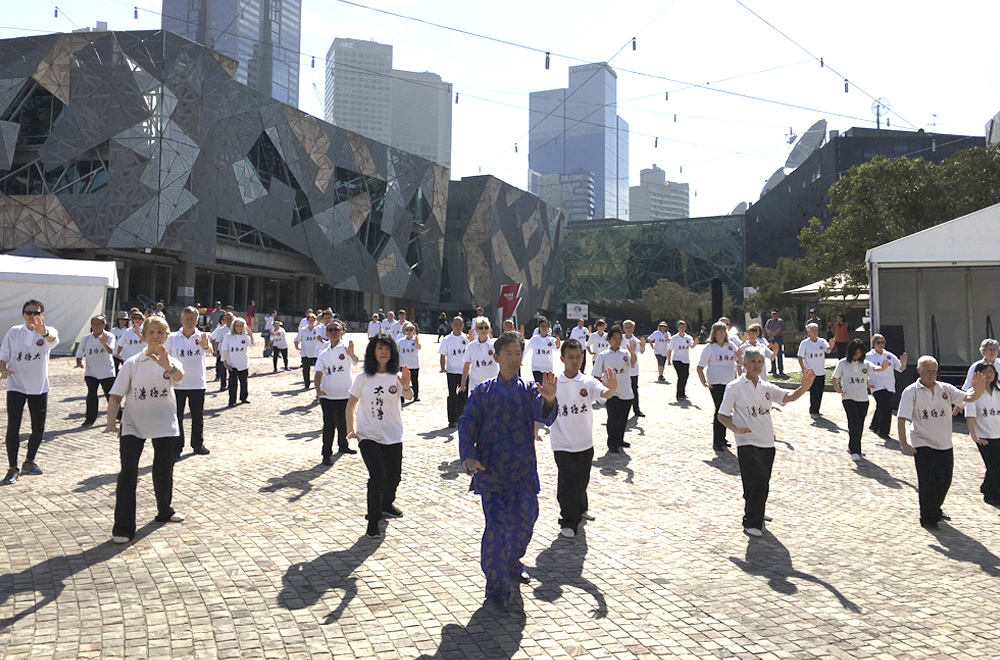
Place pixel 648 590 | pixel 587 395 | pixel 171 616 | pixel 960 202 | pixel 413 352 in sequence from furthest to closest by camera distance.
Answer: pixel 960 202 < pixel 413 352 < pixel 587 395 < pixel 648 590 < pixel 171 616

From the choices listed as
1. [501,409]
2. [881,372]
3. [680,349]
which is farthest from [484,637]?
[680,349]

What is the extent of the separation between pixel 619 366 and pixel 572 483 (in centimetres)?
441

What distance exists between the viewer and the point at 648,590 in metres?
4.91

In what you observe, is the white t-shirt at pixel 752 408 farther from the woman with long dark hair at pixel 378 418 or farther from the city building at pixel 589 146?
the city building at pixel 589 146

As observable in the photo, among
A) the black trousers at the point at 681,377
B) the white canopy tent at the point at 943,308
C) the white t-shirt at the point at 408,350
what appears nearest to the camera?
the white t-shirt at the point at 408,350

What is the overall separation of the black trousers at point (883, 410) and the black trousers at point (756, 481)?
606 cm

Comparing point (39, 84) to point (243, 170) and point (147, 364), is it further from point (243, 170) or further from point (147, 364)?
point (147, 364)

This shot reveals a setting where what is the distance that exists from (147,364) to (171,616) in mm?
2284

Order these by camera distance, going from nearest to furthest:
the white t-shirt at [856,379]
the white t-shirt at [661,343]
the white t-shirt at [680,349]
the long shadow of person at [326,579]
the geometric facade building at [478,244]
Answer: the long shadow of person at [326,579] → the white t-shirt at [856,379] → the white t-shirt at [680,349] → the white t-shirt at [661,343] → the geometric facade building at [478,244]

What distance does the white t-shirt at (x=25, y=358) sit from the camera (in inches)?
303

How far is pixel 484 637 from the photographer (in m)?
4.07

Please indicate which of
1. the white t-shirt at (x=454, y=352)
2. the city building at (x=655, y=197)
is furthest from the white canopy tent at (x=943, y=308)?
the city building at (x=655, y=197)

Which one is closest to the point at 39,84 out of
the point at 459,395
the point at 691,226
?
the point at 459,395

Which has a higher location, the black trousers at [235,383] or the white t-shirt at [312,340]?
the white t-shirt at [312,340]
